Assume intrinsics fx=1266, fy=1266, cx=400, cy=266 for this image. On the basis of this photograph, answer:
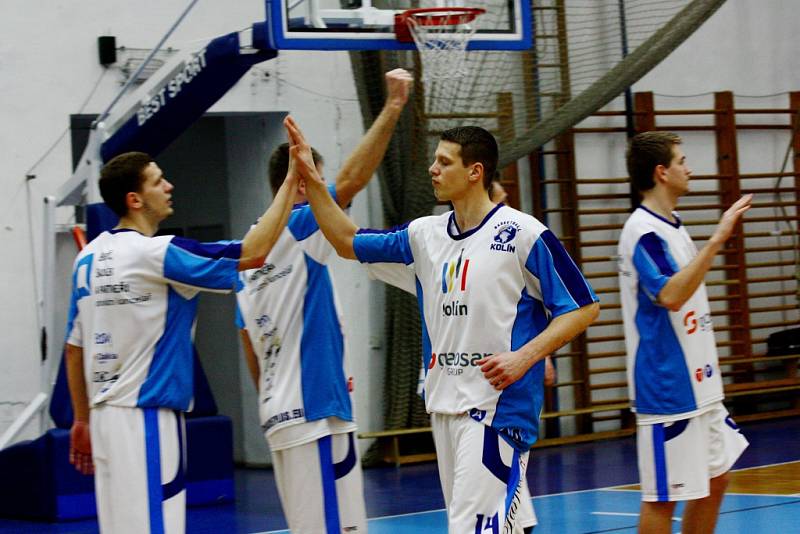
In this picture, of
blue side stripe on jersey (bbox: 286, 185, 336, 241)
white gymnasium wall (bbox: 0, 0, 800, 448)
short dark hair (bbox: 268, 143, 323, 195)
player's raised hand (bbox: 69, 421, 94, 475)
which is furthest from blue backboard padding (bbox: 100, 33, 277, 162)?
player's raised hand (bbox: 69, 421, 94, 475)

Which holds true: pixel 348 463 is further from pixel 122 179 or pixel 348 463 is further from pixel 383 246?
pixel 122 179

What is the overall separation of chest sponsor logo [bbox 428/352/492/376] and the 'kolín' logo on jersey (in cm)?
33

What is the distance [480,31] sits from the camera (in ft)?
21.7

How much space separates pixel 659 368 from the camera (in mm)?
4926

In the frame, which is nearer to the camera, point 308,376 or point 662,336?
point 308,376

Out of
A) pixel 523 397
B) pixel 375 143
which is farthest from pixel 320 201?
pixel 523 397

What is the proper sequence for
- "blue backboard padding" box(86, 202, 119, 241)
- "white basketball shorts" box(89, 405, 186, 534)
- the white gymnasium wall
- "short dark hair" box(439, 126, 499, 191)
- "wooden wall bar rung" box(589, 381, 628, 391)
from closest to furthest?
"short dark hair" box(439, 126, 499, 191) → "white basketball shorts" box(89, 405, 186, 534) → "blue backboard padding" box(86, 202, 119, 241) → the white gymnasium wall → "wooden wall bar rung" box(589, 381, 628, 391)

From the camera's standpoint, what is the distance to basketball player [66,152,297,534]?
A: 13.8 ft

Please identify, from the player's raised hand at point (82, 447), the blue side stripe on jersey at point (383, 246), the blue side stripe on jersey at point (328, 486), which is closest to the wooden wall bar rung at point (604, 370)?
the blue side stripe on jersey at point (328, 486)

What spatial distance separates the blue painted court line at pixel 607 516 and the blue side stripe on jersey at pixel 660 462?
164 centimetres

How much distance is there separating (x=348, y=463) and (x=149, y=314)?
94 cm

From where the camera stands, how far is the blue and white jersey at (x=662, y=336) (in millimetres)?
4910

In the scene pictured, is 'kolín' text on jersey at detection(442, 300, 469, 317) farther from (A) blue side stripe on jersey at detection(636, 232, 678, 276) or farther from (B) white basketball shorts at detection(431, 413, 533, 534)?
(A) blue side stripe on jersey at detection(636, 232, 678, 276)

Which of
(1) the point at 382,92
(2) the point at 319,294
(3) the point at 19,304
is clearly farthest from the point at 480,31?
(3) the point at 19,304
